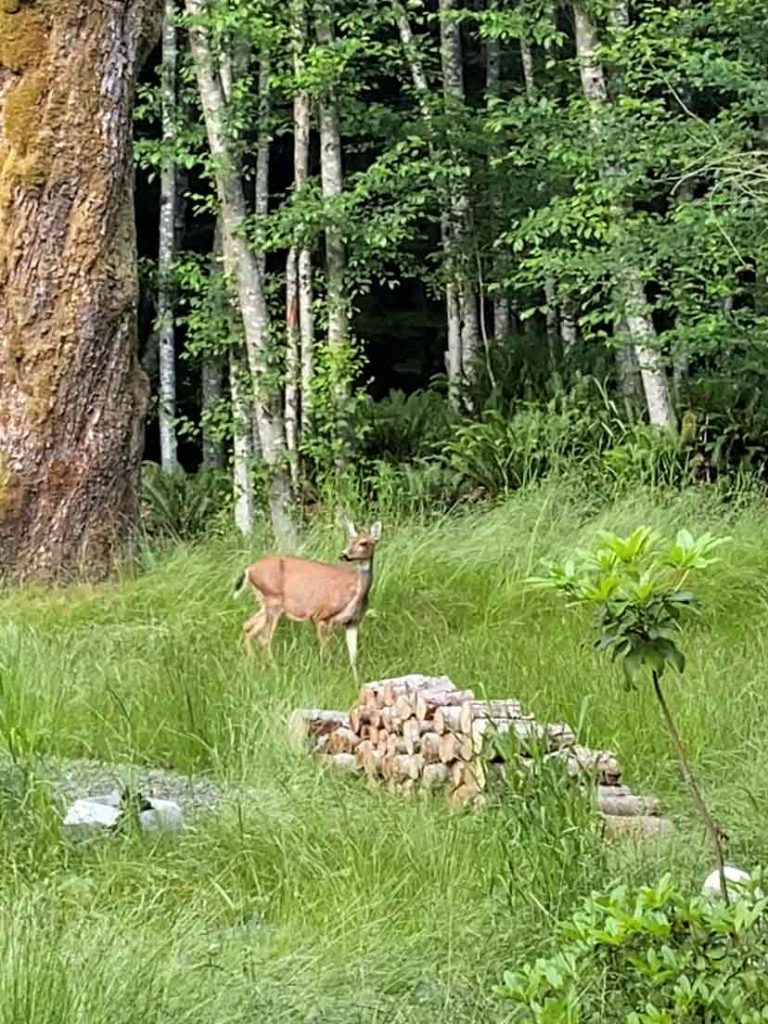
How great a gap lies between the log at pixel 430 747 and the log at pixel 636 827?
0.75 meters

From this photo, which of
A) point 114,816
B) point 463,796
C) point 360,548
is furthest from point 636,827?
point 360,548

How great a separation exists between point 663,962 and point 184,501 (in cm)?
1095

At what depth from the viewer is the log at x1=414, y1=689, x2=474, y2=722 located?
Answer: 5105mm

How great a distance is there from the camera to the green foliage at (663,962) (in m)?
2.54

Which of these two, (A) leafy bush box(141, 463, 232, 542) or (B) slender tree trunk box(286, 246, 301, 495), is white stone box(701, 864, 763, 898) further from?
(A) leafy bush box(141, 463, 232, 542)

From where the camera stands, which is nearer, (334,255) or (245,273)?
(245,273)

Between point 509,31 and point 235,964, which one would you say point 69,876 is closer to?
point 235,964

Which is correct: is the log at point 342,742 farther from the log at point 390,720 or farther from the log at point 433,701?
the log at point 433,701

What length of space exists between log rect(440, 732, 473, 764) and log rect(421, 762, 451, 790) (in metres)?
0.03

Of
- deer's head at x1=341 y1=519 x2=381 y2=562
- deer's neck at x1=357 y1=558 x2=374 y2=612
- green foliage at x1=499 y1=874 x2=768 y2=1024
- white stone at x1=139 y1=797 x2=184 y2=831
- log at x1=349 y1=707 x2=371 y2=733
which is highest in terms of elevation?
deer's head at x1=341 y1=519 x2=381 y2=562

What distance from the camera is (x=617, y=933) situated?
2650 millimetres

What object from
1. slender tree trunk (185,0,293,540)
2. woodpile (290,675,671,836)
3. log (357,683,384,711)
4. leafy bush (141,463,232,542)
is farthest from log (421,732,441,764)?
leafy bush (141,463,232,542)

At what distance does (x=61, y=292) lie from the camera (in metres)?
8.32

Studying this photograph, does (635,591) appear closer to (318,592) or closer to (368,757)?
(368,757)
